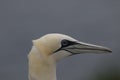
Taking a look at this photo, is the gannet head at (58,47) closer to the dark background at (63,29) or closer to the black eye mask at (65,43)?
the black eye mask at (65,43)

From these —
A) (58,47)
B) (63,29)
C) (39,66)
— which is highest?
(58,47)

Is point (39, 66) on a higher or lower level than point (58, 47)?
lower

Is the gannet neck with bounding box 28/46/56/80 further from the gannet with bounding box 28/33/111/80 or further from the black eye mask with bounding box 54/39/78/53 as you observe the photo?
the black eye mask with bounding box 54/39/78/53

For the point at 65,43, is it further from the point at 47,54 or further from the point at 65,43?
the point at 47,54

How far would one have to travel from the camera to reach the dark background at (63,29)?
12.0 meters

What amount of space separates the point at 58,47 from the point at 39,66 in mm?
207

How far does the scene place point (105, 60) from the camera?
11531 mm

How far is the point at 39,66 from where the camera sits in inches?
228

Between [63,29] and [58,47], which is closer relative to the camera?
[58,47]

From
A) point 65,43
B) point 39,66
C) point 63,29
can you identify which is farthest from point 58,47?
point 63,29

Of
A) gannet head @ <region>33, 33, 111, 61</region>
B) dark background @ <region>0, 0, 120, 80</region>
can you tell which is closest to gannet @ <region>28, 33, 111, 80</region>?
gannet head @ <region>33, 33, 111, 61</region>

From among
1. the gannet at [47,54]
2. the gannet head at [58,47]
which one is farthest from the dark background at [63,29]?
the gannet at [47,54]

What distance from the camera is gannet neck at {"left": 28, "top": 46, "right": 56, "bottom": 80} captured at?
577 centimetres

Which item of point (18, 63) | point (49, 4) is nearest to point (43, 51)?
point (18, 63)
